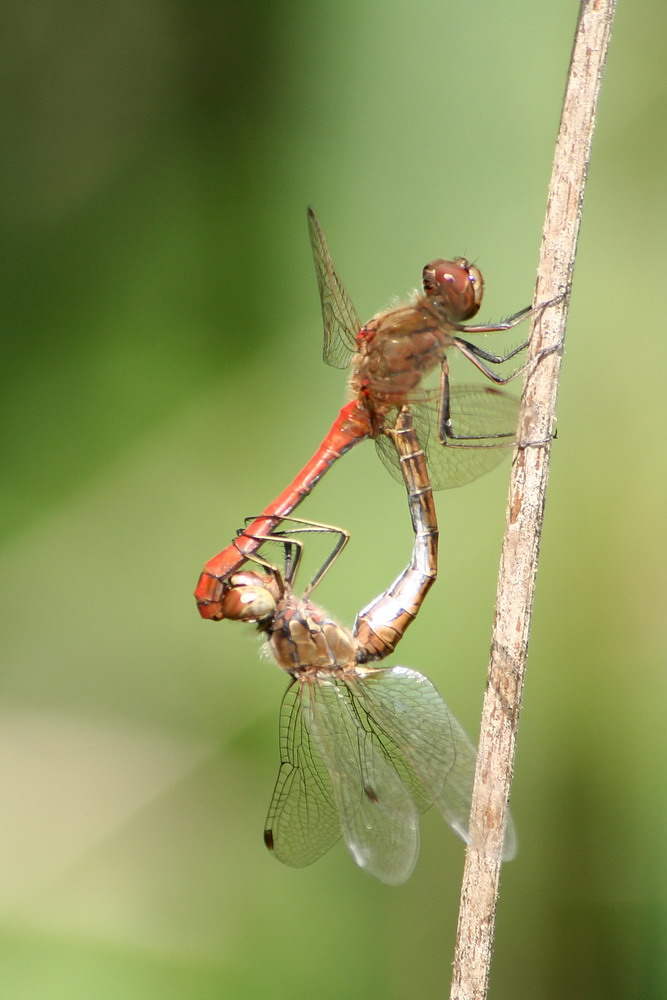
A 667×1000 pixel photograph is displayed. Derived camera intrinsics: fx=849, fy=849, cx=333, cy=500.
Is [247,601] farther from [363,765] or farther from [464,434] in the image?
[464,434]

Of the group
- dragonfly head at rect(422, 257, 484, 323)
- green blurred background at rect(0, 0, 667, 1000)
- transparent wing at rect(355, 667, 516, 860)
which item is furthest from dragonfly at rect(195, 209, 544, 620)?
transparent wing at rect(355, 667, 516, 860)

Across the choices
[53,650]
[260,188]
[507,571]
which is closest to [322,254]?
[260,188]

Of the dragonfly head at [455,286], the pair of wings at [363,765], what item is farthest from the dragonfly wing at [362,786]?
the dragonfly head at [455,286]

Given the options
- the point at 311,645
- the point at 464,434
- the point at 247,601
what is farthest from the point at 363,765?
the point at 464,434

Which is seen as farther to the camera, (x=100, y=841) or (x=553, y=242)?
(x=100, y=841)

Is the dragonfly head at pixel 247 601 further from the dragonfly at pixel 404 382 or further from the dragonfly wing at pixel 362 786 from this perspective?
the dragonfly wing at pixel 362 786

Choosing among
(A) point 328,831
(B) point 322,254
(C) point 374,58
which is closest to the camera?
(A) point 328,831

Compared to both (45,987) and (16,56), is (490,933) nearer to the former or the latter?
(45,987)
